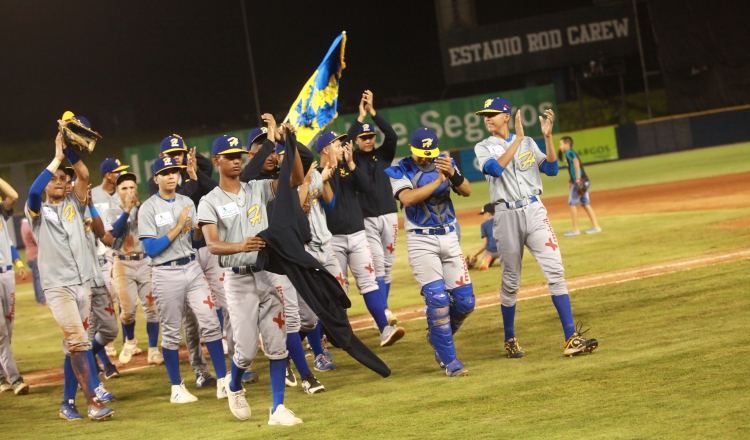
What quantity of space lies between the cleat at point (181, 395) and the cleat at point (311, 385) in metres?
1.18

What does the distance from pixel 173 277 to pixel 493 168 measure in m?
3.36

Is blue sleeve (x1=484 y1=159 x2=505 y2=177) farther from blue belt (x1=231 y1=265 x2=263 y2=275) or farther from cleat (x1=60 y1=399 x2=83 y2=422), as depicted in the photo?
cleat (x1=60 y1=399 x2=83 y2=422)

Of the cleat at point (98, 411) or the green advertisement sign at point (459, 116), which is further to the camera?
the green advertisement sign at point (459, 116)

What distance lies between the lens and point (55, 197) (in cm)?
829

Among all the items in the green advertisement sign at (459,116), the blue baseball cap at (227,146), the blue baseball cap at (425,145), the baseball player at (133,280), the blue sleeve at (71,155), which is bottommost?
the baseball player at (133,280)

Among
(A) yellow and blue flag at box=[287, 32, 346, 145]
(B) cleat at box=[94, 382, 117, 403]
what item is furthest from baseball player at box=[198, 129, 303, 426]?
(B) cleat at box=[94, 382, 117, 403]

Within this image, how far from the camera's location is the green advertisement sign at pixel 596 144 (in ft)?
121

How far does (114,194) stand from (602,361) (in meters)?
6.69

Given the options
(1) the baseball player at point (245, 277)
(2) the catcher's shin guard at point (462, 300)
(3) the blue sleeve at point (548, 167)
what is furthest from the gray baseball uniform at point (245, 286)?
(3) the blue sleeve at point (548, 167)

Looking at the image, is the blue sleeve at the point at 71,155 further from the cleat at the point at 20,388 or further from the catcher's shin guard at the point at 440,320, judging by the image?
the catcher's shin guard at the point at 440,320

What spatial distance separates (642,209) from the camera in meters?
20.7

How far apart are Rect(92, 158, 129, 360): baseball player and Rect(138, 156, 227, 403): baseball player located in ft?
5.66

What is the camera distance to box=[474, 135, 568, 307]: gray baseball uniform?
331 inches

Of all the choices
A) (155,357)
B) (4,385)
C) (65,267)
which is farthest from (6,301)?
(65,267)
